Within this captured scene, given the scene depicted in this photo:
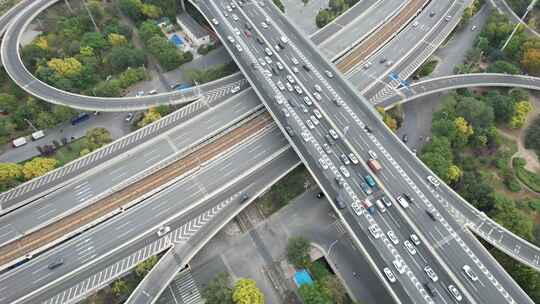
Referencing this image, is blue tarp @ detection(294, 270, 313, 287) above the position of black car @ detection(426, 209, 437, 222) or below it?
above

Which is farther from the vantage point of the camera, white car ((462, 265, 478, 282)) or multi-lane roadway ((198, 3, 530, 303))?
multi-lane roadway ((198, 3, 530, 303))

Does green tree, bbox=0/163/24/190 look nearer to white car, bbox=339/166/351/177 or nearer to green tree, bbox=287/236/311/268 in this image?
green tree, bbox=287/236/311/268

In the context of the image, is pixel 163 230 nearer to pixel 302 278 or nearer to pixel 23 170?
pixel 302 278

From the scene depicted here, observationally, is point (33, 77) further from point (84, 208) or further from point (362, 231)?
point (362, 231)

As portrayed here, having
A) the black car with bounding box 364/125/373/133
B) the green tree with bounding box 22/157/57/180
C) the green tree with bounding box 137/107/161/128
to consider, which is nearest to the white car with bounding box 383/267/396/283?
the black car with bounding box 364/125/373/133

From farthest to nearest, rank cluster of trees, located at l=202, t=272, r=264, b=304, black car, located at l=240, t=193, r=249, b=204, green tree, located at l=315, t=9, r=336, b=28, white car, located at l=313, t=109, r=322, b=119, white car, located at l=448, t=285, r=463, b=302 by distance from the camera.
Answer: green tree, located at l=315, t=9, r=336, b=28 → white car, located at l=313, t=109, r=322, b=119 → black car, located at l=240, t=193, r=249, b=204 → cluster of trees, located at l=202, t=272, r=264, b=304 → white car, located at l=448, t=285, r=463, b=302

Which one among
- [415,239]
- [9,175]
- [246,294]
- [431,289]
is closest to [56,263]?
[9,175]
